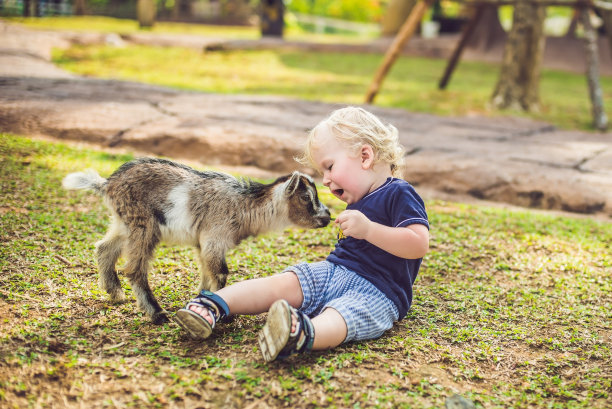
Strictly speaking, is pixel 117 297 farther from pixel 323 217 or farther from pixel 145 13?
pixel 145 13

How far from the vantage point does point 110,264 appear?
3418 millimetres

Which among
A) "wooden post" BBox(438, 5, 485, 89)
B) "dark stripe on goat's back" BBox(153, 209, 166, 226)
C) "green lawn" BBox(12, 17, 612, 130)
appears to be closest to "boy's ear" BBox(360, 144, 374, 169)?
"dark stripe on goat's back" BBox(153, 209, 166, 226)

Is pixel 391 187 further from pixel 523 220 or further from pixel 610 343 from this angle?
pixel 523 220

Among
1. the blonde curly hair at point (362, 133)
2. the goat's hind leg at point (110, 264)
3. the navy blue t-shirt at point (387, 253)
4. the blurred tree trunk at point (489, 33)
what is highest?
the blurred tree trunk at point (489, 33)

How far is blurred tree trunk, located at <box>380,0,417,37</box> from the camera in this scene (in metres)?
22.1

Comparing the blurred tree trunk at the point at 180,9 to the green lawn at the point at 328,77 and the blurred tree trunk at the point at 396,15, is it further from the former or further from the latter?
the green lawn at the point at 328,77

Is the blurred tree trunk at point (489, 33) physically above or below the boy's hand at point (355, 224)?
above

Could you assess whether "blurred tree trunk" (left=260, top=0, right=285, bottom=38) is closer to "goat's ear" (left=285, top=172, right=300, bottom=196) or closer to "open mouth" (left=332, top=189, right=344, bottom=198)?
"goat's ear" (left=285, top=172, right=300, bottom=196)

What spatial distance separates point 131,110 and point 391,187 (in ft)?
16.4

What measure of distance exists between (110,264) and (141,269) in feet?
1.00

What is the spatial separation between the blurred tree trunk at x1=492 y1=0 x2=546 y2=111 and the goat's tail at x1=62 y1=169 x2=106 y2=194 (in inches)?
322

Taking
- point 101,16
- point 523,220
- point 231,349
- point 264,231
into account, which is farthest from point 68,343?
point 101,16

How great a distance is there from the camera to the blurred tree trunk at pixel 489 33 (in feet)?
64.5

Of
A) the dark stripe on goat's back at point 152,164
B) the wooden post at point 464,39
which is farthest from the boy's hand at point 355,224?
the wooden post at point 464,39
